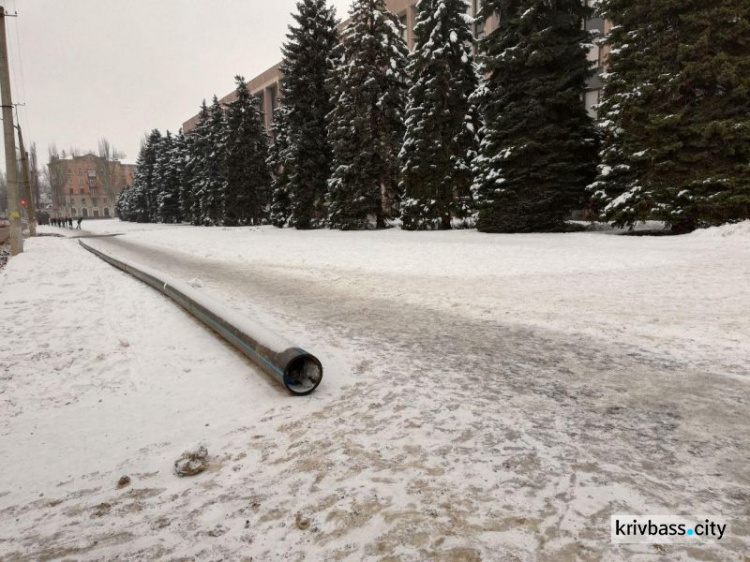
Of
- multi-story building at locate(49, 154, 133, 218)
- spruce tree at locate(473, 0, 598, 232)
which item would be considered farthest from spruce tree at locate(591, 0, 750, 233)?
multi-story building at locate(49, 154, 133, 218)

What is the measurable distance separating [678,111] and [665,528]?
16.5 meters

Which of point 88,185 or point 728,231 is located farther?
point 88,185

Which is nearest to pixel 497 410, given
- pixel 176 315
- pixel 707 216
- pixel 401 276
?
pixel 176 315

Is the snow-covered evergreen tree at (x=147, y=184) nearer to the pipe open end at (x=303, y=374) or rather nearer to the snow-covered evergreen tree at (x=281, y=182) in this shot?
the snow-covered evergreen tree at (x=281, y=182)

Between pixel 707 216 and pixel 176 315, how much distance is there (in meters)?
15.5

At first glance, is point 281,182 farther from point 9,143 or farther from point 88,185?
point 88,185

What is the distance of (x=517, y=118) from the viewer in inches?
Result: 721

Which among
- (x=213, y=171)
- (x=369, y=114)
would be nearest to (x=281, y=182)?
(x=369, y=114)

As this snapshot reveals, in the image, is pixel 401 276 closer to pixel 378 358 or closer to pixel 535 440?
pixel 378 358

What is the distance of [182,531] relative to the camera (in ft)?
6.57

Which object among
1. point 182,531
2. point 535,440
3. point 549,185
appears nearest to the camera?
point 182,531

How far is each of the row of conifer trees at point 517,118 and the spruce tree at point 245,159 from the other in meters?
6.04

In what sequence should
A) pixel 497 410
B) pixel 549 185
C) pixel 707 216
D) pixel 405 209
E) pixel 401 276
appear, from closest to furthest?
1. pixel 497 410
2. pixel 401 276
3. pixel 707 216
4. pixel 549 185
5. pixel 405 209

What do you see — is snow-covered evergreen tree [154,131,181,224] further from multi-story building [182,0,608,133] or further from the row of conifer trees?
the row of conifer trees
